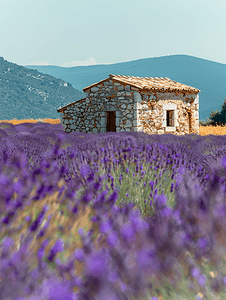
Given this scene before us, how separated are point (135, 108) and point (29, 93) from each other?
5829cm

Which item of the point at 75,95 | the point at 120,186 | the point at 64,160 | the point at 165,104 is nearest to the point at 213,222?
the point at 120,186

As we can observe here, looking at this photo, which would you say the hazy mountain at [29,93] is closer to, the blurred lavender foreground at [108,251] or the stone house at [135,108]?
the stone house at [135,108]

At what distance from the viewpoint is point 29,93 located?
65.2 metres

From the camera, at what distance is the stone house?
1263 centimetres

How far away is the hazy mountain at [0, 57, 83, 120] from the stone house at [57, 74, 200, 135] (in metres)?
45.6

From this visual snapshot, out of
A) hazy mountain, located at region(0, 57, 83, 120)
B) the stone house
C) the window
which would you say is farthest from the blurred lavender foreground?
hazy mountain, located at region(0, 57, 83, 120)

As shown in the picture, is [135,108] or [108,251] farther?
[135,108]

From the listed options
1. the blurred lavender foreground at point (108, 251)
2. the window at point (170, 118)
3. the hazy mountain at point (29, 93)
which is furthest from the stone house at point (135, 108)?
the hazy mountain at point (29, 93)

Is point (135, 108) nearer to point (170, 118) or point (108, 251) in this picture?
point (170, 118)

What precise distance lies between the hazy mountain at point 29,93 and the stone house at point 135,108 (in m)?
45.6

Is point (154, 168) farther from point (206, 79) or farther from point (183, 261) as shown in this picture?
point (206, 79)

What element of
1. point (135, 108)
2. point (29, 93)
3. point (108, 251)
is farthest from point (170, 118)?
point (29, 93)

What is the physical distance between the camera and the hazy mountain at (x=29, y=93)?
58906 mm

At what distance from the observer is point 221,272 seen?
1089 mm
